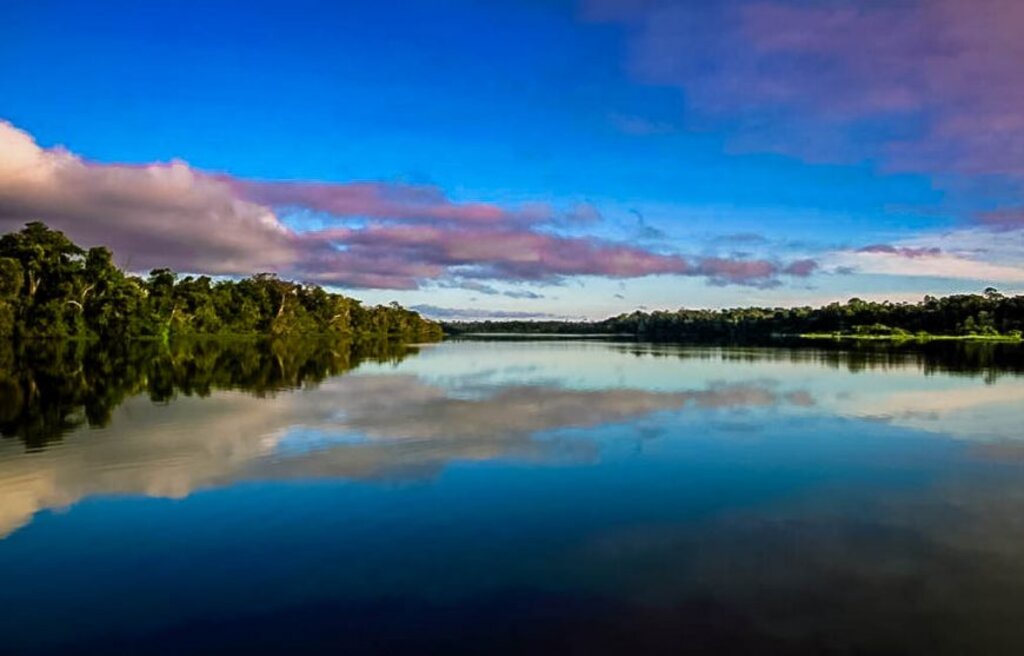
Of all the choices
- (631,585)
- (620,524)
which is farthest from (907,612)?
(620,524)

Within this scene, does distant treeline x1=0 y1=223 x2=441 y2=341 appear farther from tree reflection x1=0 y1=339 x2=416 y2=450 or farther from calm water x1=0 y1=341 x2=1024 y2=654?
calm water x1=0 y1=341 x2=1024 y2=654

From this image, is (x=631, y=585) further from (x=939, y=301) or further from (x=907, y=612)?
(x=939, y=301)

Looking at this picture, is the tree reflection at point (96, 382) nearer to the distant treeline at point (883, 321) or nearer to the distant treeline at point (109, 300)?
the distant treeline at point (109, 300)

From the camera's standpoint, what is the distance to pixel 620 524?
9.26 meters

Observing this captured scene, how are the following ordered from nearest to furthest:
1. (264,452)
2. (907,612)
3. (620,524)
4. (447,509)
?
(907,612) < (620,524) < (447,509) < (264,452)

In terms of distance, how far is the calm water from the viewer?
6180mm

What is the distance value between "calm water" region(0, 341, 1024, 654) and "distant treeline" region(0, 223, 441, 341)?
2090 inches

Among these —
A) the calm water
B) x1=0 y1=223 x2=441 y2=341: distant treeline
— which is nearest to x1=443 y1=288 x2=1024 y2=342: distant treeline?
x1=0 y1=223 x2=441 y2=341: distant treeline

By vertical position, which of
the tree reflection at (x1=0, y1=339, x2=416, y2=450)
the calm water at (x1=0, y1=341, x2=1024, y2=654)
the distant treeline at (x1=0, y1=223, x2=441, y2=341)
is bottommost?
the calm water at (x1=0, y1=341, x2=1024, y2=654)

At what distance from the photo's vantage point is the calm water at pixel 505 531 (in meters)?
6.18

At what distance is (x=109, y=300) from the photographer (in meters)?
69.6

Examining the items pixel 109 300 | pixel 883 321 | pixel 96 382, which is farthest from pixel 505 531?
pixel 883 321

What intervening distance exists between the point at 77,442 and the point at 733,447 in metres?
13.8

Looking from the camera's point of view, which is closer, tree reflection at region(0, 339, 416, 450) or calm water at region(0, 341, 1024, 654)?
calm water at region(0, 341, 1024, 654)
